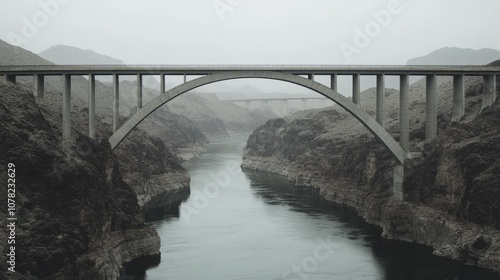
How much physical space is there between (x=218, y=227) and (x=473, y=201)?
2277 centimetres

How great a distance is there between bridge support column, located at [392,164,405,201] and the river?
143 inches

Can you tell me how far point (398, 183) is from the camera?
49.2m

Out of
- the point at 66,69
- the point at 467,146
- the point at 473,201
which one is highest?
the point at 66,69

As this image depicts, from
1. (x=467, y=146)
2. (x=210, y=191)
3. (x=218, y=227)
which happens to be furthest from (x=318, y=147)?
(x=467, y=146)

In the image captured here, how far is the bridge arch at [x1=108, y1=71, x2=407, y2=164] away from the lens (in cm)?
4550

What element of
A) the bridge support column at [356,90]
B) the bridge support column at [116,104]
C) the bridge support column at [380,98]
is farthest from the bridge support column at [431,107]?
the bridge support column at [116,104]

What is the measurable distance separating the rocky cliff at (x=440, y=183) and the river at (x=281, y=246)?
1.47 meters

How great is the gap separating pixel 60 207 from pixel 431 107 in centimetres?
3259

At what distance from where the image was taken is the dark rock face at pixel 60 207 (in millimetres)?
28547

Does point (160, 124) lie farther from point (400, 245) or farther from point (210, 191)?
point (400, 245)

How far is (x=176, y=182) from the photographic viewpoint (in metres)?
76.2

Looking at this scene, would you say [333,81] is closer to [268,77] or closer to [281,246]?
[268,77]

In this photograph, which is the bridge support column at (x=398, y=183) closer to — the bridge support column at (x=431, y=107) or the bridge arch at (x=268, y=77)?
the bridge arch at (x=268, y=77)

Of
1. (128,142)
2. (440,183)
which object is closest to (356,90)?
(440,183)
